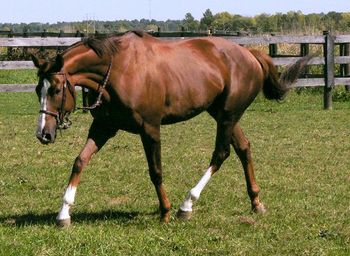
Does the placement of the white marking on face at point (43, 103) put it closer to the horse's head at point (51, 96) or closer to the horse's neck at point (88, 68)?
the horse's head at point (51, 96)

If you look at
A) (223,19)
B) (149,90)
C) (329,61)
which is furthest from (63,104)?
(223,19)

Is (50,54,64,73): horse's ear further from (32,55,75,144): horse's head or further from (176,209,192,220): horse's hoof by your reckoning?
(176,209,192,220): horse's hoof

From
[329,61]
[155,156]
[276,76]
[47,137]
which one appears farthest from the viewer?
[329,61]

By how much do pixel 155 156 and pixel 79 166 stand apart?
70 cm

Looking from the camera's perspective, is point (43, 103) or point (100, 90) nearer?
point (43, 103)

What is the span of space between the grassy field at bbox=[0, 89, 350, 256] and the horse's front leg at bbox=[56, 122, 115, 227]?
0.12 meters

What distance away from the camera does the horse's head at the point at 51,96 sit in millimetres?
6305

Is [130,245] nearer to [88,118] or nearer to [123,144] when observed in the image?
[123,144]

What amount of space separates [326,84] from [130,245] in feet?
40.0

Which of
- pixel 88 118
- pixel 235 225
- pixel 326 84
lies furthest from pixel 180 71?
pixel 326 84

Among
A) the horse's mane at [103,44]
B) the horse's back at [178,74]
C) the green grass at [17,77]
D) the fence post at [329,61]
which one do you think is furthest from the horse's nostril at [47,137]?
the green grass at [17,77]

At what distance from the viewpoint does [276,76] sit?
27.2ft

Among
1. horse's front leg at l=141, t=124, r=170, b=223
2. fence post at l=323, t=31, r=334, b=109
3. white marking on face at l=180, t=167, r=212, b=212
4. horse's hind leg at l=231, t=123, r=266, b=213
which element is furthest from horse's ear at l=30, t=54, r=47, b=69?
fence post at l=323, t=31, r=334, b=109

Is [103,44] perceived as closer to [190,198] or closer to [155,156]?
[155,156]
